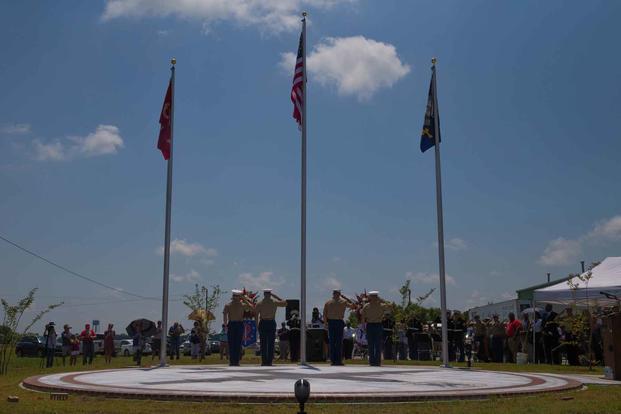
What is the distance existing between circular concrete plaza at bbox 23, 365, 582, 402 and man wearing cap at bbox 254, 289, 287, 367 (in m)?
2.40

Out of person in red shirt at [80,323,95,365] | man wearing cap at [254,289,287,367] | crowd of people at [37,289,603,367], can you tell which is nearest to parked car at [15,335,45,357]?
crowd of people at [37,289,603,367]

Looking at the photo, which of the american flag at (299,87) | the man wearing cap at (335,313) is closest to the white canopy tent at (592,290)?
the man wearing cap at (335,313)

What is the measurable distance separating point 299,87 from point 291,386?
31.4ft

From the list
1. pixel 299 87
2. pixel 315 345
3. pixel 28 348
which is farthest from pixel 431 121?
pixel 28 348

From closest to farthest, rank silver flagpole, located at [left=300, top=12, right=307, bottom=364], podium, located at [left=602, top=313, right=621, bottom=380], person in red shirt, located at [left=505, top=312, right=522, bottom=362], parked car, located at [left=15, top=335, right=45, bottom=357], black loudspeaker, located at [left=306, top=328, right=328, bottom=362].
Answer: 1. podium, located at [left=602, top=313, right=621, bottom=380]
2. silver flagpole, located at [left=300, top=12, right=307, bottom=364]
3. black loudspeaker, located at [left=306, top=328, right=328, bottom=362]
4. person in red shirt, located at [left=505, top=312, right=522, bottom=362]
5. parked car, located at [left=15, top=335, right=45, bottom=357]

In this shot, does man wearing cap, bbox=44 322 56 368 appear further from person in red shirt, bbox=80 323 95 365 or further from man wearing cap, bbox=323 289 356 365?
man wearing cap, bbox=323 289 356 365

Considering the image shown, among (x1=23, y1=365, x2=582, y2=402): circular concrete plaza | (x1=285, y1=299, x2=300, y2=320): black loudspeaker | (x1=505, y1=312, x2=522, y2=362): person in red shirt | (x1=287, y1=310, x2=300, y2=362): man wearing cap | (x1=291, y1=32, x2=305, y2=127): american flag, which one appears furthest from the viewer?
(x1=285, y1=299, x2=300, y2=320): black loudspeaker

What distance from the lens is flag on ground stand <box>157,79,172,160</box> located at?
63.7 ft

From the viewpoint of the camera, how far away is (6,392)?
11891mm

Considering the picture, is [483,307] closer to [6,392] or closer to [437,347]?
[437,347]

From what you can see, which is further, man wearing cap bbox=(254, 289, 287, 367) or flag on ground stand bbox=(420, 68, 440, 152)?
flag on ground stand bbox=(420, 68, 440, 152)

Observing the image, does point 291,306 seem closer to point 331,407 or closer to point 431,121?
point 431,121

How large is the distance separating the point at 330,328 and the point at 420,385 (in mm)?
5948

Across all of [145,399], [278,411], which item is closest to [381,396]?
[278,411]
